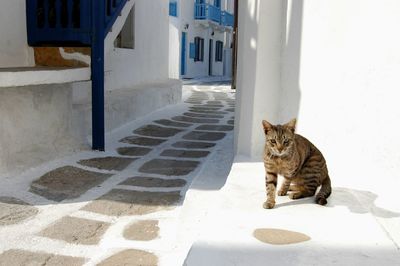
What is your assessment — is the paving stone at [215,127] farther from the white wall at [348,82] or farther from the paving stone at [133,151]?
the white wall at [348,82]

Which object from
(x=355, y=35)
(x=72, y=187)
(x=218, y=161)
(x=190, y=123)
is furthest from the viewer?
(x=190, y=123)

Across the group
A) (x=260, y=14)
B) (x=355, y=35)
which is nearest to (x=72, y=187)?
(x=260, y=14)

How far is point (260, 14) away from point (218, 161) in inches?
69.9

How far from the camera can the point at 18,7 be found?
18.7ft

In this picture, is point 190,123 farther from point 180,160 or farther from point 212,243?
point 212,243

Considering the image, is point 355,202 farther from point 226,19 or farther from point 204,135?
point 226,19

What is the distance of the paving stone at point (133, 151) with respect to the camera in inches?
232

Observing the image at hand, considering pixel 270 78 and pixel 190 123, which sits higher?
pixel 270 78

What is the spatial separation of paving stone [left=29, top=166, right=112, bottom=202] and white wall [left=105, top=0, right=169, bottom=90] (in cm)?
360

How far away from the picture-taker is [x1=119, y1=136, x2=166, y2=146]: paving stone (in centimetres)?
654

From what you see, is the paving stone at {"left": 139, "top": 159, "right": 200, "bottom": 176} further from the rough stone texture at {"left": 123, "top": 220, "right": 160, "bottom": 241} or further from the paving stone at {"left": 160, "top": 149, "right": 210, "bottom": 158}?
the rough stone texture at {"left": 123, "top": 220, "right": 160, "bottom": 241}

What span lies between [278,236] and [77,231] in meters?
1.70

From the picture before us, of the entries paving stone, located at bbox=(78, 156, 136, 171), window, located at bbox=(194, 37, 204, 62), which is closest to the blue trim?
paving stone, located at bbox=(78, 156, 136, 171)

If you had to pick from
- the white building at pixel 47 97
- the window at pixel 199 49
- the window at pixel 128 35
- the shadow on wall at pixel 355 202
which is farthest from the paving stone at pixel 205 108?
the window at pixel 199 49
